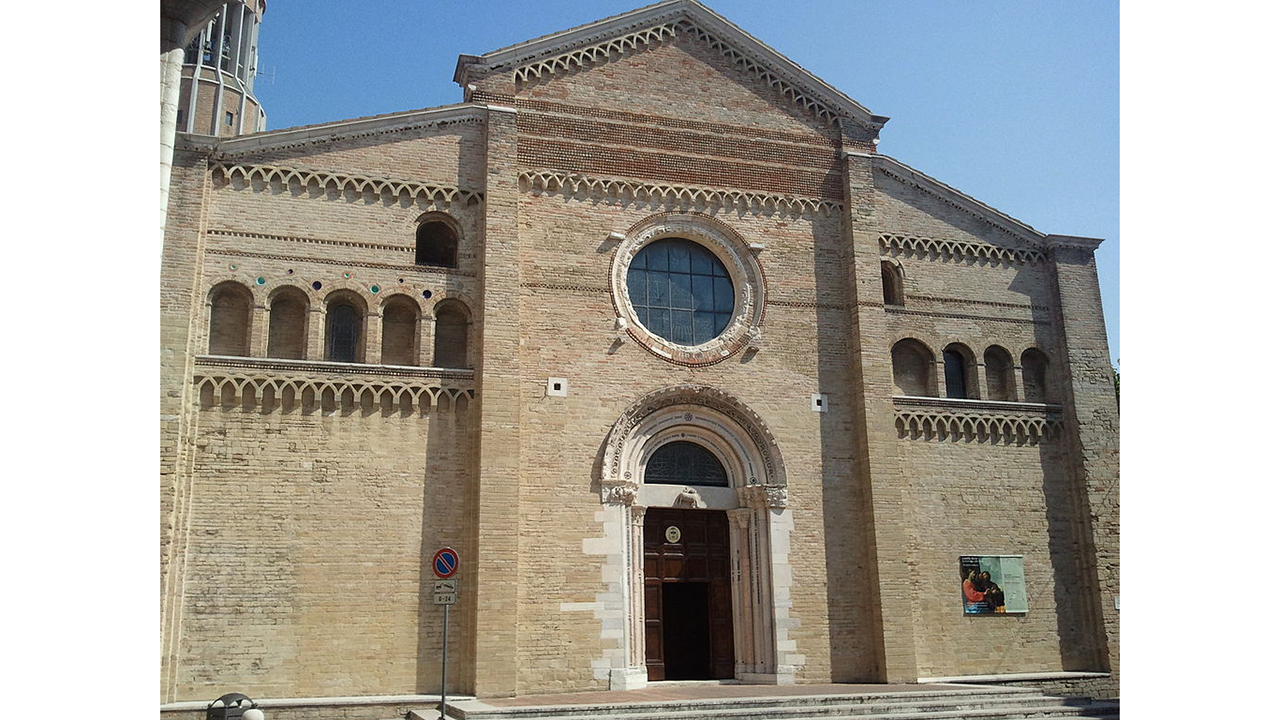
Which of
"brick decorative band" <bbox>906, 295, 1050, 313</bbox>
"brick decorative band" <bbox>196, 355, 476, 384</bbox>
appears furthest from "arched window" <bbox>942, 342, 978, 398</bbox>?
"brick decorative band" <bbox>196, 355, 476, 384</bbox>

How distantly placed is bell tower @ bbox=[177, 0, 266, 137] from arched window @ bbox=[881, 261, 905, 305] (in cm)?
2211

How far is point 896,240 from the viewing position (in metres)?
18.0

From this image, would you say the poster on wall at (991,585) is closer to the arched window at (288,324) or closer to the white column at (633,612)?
the white column at (633,612)

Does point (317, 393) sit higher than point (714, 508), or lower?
higher

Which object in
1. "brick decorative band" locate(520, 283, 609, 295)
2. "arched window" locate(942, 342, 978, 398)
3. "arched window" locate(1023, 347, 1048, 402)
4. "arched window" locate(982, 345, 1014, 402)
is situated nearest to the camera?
"brick decorative band" locate(520, 283, 609, 295)

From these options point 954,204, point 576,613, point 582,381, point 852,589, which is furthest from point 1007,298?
point 576,613

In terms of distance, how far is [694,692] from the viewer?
1400 centimetres

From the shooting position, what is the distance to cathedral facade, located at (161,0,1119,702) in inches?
542

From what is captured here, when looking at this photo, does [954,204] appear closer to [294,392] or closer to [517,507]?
[517,507]

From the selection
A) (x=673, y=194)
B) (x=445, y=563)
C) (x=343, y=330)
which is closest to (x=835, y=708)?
(x=445, y=563)

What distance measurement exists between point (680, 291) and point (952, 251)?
5.22 m

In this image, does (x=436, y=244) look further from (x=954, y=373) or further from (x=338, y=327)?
(x=954, y=373)

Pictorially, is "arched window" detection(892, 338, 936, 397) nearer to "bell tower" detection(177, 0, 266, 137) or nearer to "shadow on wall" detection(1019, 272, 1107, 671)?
"shadow on wall" detection(1019, 272, 1107, 671)

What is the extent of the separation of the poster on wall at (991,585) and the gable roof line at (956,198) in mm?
6010
